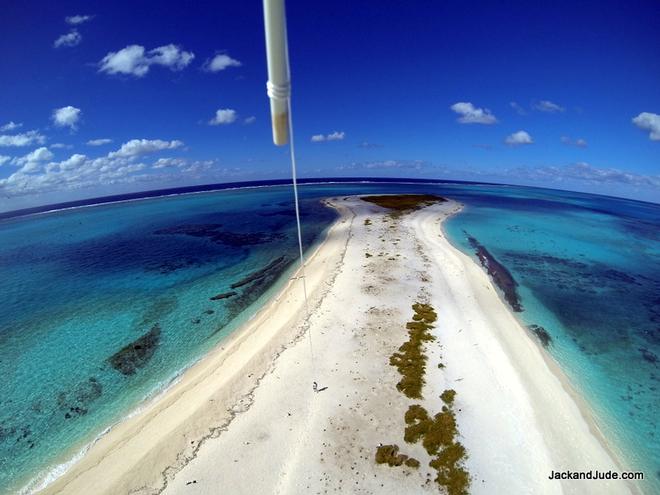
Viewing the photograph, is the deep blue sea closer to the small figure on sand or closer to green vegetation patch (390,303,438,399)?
green vegetation patch (390,303,438,399)

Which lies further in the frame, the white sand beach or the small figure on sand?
the small figure on sand

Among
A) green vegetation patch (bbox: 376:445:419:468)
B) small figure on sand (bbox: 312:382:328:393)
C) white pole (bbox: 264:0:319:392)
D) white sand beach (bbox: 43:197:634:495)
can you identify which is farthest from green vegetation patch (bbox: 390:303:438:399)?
white pole (bbox: 264:0:319:392)

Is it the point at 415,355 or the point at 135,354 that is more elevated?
the point at 415,355

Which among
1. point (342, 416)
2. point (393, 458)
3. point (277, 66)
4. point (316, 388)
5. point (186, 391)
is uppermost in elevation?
point (277, 66)

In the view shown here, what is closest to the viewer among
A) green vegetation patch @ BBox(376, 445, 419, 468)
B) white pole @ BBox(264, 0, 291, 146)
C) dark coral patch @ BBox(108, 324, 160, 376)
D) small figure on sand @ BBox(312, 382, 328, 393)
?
white pole @ BBox(264, 0, 291, 146)

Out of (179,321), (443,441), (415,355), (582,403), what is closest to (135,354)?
(179,321)

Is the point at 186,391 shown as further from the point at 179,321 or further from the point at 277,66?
the point at 277,66
